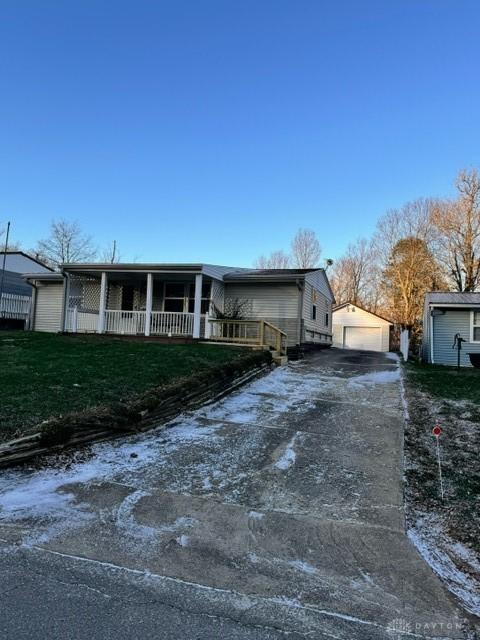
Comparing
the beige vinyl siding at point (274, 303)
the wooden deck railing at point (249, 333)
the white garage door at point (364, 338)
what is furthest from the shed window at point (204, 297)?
the white garage door at point (364, 338)

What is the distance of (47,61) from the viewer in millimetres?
12867

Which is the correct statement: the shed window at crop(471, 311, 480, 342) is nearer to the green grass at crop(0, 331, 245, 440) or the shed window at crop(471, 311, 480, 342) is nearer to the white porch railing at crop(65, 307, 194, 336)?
the green grass at crop(0, 331, 245, 440)

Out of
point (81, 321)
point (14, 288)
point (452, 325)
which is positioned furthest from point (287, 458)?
point (14, 288)

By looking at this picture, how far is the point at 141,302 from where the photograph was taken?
1858 cm

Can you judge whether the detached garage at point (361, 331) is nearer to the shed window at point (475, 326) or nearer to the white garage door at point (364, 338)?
the white garage door at point (364, 338)

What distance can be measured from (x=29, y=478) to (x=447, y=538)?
3.86 metres

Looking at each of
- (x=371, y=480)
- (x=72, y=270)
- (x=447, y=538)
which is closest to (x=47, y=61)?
(x=72, y=270)

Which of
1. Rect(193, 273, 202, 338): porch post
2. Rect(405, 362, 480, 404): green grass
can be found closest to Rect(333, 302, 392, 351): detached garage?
Rect(405, 362, 480, 404): green grass

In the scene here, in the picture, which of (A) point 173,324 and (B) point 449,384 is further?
(A) point 173,324

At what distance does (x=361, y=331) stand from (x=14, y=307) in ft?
73.4

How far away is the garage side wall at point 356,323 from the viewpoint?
102 ft

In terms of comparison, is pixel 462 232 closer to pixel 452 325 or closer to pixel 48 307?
pixel 452 325

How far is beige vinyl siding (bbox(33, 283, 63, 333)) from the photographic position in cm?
2025

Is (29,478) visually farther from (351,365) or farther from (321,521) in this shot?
(351,365)
